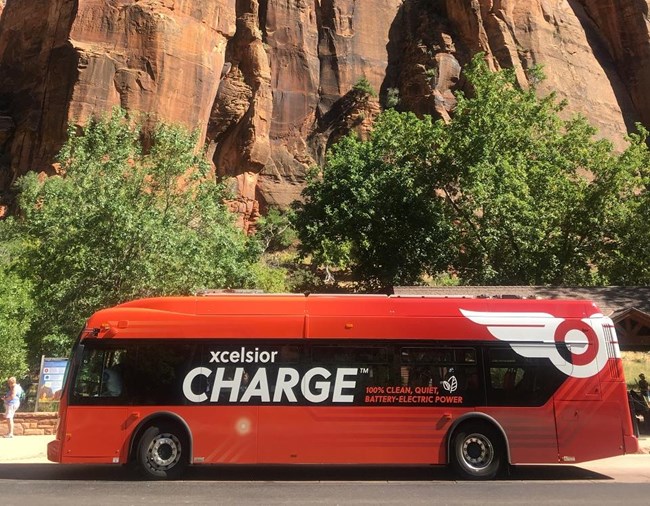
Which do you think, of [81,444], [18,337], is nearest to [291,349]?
[81,444]

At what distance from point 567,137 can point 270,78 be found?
1047 inches

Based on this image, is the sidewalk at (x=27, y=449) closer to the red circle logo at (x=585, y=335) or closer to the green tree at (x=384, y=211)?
the red circle logo at (x=585, y=335)

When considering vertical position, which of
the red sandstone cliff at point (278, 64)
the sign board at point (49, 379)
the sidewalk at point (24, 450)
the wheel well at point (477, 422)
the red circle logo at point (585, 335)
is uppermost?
the red sandstone cliff at point (278, 64)

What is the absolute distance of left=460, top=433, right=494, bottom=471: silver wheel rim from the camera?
8672 millimetres

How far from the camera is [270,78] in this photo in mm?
44156

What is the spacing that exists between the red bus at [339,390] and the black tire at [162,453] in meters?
0.02

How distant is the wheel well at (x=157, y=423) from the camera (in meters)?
8.59

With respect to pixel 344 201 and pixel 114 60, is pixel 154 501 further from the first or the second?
pixel 114 60

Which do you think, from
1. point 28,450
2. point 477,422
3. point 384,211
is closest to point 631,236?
point 384,211

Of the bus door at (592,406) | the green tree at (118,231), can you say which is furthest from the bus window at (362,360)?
the green tree at (118,231)

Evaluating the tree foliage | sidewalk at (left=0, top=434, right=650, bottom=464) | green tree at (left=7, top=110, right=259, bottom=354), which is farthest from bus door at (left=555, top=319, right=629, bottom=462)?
the tree foliage

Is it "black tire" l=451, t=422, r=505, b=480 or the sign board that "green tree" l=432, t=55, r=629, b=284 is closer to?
"black tire" l=451, t=422, r=505, b=480

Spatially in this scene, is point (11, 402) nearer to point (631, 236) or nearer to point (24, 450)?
point (24, 450)

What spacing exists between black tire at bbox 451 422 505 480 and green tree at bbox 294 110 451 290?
1619 cm
